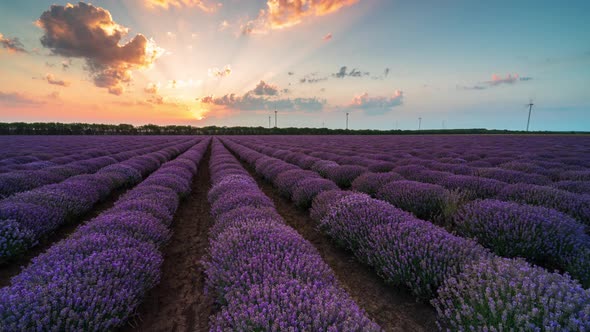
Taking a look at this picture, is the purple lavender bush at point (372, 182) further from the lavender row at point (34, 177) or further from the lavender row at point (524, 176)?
the lavender row at point (34, 177)

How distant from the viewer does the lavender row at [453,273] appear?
1690 mm

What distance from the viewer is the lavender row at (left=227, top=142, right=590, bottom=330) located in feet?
5.55

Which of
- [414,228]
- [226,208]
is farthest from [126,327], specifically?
[414,228]

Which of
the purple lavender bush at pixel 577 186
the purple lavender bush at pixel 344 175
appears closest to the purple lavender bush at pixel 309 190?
the purple lavender bush at pixel 344 175

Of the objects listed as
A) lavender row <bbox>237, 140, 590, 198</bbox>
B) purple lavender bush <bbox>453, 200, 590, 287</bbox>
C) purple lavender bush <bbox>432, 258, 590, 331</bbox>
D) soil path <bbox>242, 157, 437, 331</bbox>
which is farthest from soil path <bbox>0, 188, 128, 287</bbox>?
lavender row <bbox>237, 140, 590, 198</bbox>

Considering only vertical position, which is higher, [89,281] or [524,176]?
[524,176]

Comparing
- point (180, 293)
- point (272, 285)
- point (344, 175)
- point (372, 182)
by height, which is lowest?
point (180, 293)

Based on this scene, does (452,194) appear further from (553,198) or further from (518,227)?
(553,198)

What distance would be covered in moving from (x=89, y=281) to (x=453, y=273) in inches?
138

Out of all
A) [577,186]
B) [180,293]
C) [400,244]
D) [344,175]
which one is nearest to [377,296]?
[400,244]

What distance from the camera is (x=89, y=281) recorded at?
236 cm

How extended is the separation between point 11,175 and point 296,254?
30.1ft

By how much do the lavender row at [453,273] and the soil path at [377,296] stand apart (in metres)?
0.15

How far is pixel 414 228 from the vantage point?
3334 mm
